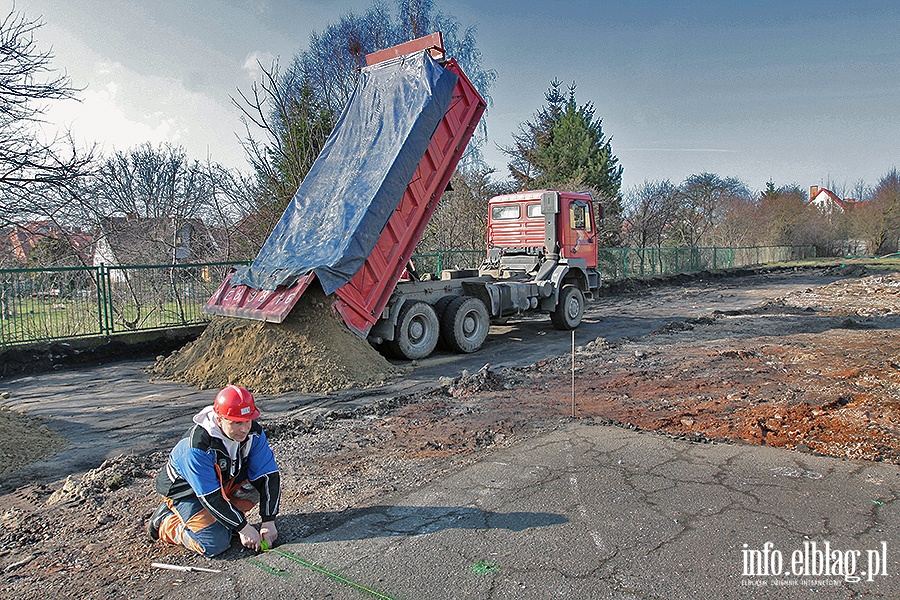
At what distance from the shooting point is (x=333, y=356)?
8.84 meters

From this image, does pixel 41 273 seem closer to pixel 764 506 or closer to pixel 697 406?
pixel 697 406

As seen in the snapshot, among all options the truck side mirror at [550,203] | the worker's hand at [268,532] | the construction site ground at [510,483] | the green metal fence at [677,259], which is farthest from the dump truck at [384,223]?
the green metal fence at [677,259]

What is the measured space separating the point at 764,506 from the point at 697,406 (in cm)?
284

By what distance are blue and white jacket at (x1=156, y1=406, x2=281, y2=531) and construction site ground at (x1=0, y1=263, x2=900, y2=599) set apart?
33cm

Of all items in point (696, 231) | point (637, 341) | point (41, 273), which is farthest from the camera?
point (696, 231)

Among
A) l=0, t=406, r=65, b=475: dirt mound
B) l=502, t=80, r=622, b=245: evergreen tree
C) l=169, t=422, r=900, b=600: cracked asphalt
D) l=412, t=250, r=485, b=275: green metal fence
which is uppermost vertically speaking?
l=502, t=80, r=622, b=245: evergreen tree

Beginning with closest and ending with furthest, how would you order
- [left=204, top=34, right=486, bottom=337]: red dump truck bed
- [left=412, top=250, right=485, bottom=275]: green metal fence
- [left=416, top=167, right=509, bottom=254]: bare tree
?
[left=204, top=34, right=486, bottom=337]: red dump truck bed
[left=412, top=250, right=485, bottom=275]: green metal fence
[left=416, top=167, right=509, bottom=254]: bare tree

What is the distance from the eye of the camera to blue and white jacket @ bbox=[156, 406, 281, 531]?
3631 mm

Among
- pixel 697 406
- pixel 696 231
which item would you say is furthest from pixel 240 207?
pixel 696 231

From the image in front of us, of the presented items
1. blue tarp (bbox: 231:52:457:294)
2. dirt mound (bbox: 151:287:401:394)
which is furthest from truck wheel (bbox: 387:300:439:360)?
blue tarp (bbox: 231:52:457:294)

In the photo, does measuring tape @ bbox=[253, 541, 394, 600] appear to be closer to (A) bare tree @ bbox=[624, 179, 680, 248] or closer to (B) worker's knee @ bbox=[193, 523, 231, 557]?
(B) worker's knee @ bbox=[193, 523, 231, 557]

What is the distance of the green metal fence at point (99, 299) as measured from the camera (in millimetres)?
10461

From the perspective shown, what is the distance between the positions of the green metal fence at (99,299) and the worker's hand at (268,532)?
8.95 meters

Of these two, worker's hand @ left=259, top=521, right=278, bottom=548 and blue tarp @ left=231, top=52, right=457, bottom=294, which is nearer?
Result: worker's hand @ left=259, top=521, right=278, bottom=548
